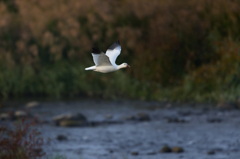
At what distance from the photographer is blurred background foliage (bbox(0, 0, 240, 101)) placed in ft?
57.3

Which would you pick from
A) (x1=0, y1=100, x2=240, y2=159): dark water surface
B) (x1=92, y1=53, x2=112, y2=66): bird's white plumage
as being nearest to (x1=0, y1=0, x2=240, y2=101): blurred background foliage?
(x1=0, y1=100, x2=240, y2=159): dark water surface

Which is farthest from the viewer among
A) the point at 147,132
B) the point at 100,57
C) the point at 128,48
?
the point at 128,48

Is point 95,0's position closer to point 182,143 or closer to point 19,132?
point 182,143

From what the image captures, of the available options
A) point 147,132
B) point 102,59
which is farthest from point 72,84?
point 102,59

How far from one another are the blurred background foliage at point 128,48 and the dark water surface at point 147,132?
146 cm

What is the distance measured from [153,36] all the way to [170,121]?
535 cm

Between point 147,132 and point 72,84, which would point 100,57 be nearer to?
point 147,132

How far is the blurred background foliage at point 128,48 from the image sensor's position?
1745 centimetres

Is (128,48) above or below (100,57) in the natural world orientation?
above

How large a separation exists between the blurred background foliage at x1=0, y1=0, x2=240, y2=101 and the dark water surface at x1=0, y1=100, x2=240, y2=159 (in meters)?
1.46

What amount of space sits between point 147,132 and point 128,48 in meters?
6.45

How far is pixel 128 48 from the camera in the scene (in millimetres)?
19000

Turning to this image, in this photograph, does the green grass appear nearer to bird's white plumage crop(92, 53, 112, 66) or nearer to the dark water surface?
the dark water surface

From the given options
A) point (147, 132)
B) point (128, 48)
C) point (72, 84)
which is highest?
point (128, 48)
